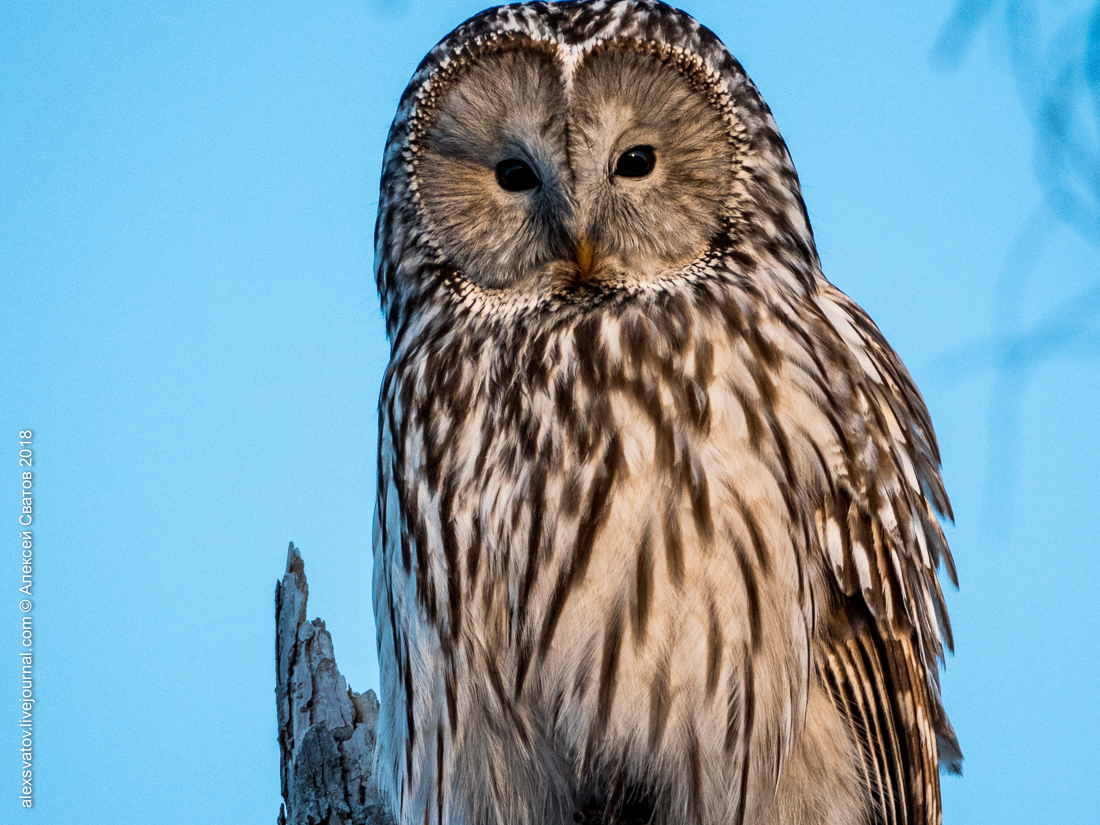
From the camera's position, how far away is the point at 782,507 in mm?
2189

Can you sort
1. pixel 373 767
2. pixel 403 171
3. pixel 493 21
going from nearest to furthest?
1. pixel 493 21
2. pixel 403 171
3. pixel 373 767

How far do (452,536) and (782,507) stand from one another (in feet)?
2.33

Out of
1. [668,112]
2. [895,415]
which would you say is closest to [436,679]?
[895,415]

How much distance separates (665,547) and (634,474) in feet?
0.53

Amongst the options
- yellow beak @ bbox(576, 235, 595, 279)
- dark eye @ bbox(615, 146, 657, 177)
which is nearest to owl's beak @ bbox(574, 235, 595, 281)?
yellow beak @ bbox(576, 235, 595, 279)

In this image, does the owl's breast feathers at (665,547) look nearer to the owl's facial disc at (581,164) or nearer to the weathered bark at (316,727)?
the owl's facial disc at (581,164)

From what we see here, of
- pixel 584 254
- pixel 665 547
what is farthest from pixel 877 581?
pixel 584 254

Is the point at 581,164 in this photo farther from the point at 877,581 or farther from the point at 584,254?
the point at 877,581

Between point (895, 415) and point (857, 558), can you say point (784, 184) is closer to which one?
point (895, 415)

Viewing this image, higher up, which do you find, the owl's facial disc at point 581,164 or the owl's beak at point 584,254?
the owl's facial disc at point 581,164

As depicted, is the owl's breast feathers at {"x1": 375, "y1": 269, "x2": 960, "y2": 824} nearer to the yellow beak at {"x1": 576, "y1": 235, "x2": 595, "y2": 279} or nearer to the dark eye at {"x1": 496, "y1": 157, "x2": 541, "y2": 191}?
the yellow beak at {"x1": 576, "y1": 235, "x2": 595, "y2": 279}

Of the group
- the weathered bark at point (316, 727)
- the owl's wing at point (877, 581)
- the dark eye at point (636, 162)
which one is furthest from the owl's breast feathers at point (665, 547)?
the weathered bark at point (316, 727)

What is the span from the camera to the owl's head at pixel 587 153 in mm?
2328

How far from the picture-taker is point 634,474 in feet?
7.12
